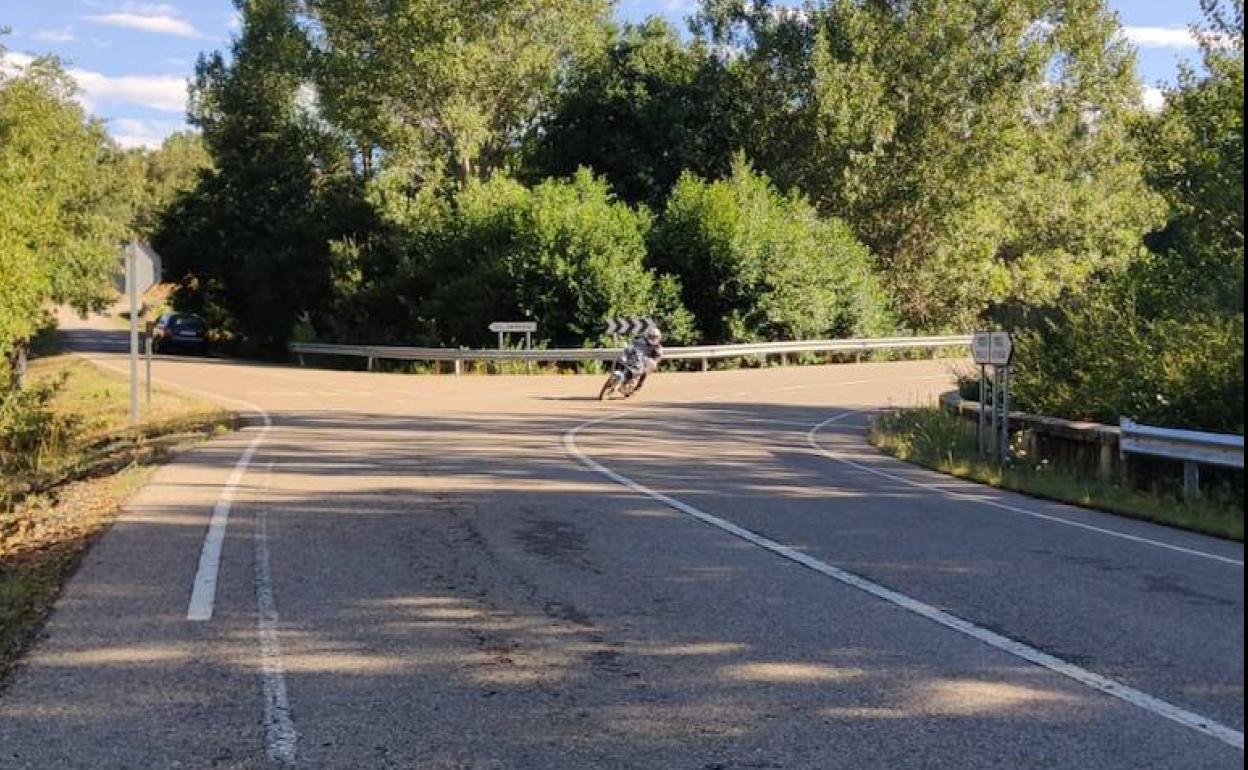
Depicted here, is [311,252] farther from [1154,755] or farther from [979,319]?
[1154,755]

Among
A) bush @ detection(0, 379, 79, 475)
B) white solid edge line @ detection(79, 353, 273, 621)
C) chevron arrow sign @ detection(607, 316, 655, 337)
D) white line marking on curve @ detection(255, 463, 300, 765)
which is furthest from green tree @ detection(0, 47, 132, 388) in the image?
white line marking on curve @ detection(255, 463, 300, 765)

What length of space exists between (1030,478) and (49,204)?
23241 millimetres

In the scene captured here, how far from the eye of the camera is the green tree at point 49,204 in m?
23.0

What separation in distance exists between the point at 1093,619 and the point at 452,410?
1590 centimetres

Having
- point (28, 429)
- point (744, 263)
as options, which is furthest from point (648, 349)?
point (28, 429)

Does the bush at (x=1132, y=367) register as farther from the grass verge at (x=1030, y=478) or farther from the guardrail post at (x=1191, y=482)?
the grass verge at (x=1030, y=478)

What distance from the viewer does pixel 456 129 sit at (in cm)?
4084

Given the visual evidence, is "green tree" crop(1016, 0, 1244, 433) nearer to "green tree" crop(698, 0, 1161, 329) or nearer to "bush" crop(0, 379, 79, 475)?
"bush" crop(0, 379, 79, 475)

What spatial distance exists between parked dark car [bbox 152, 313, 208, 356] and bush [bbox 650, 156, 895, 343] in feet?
67.3

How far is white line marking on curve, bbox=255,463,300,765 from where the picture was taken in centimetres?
479

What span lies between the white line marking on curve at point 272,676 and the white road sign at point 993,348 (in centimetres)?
980

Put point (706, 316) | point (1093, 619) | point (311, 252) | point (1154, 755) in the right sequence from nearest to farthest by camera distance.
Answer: point (1154, 755) → point (1093, 619) → point (706, 316) → point (311, 252)

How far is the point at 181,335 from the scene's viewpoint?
1845 inches

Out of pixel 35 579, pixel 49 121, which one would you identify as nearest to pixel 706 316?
pixel 49 121
